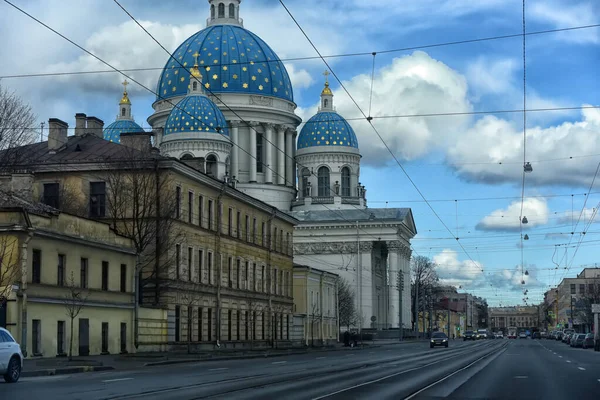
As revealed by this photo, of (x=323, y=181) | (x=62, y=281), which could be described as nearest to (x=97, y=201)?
(x=62, y=281)

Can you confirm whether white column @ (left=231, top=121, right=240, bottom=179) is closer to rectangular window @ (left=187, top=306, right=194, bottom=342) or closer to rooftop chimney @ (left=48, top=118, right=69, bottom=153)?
rooftop chimney @ (left=48, top=118, right=69, bottom=153)

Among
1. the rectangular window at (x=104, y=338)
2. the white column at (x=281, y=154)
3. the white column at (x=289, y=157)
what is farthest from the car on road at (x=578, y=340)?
the white column at (x=289, y=157)

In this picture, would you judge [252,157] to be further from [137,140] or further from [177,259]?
[177,259]

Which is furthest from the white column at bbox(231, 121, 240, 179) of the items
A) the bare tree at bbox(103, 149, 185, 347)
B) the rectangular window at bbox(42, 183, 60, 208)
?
the bare tree at bbox(103, 149, 185, 347)

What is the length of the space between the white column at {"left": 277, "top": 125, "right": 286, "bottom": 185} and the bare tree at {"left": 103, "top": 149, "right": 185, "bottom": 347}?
68624 mm

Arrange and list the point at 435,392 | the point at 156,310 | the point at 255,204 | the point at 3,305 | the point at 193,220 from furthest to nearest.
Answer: the point at 255,204, the point at 193,220, the point at 156,310, the point at 3,305, the point at 435,392

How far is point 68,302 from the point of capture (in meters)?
42.3

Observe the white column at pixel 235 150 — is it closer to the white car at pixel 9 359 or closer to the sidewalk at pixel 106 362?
the sidewalk at pixel 106 362

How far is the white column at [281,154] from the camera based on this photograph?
124000mm

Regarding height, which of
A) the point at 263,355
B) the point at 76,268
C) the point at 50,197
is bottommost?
the point at 263,355

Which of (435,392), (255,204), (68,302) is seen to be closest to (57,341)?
(68,302)

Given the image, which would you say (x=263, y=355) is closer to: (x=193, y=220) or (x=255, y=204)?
(x=193, y=220)

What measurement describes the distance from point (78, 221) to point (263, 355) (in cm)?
1255

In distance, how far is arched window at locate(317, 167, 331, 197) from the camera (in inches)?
5212
